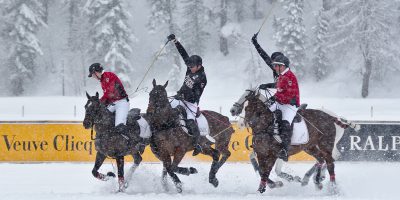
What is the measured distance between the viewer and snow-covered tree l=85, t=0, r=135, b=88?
50031 mm

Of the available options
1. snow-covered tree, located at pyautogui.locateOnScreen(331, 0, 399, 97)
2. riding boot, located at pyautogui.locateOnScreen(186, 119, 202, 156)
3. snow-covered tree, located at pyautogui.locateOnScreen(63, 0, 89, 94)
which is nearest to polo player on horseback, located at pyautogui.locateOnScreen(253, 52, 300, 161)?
riding boot, located at pyautogui.locateOnScreen(186, 119, 202, 156)

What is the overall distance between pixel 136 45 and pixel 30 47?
1285 centimetres

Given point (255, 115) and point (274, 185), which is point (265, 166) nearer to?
point (274, 185)

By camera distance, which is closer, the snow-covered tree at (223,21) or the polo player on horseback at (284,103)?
the polo player on horseback at (284,103)

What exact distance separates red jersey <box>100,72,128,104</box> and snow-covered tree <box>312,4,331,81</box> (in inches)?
1603

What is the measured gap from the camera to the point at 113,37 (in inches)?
2007

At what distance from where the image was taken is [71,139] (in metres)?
17.5

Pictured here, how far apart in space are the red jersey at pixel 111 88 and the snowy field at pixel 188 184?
1.78 meters

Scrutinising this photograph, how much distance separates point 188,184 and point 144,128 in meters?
1.97

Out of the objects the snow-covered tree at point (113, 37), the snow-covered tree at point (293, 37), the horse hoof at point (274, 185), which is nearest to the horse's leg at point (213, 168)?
the horse hoof at point (274, 185)

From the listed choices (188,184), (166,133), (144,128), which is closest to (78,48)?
(188,184)

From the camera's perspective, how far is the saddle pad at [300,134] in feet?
37.1

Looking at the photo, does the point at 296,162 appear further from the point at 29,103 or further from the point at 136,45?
the point at 136,45

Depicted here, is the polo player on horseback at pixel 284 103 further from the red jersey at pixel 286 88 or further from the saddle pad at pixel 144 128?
the saddle pad at pixel 144 128
